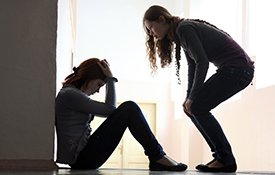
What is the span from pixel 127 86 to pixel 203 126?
6.24 metres

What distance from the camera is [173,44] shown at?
2660 millimetres

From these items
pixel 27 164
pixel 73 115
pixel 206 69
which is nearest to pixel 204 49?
pixel 206 69

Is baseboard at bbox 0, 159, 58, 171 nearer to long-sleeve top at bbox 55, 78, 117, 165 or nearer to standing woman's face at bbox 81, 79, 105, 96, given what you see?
long-sleeve top at bbox 55, 78, 117, 165

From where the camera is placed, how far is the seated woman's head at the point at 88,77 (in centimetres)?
256

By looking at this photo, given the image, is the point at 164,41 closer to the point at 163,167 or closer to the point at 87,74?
the point at 87,74

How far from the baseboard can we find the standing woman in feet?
2.52

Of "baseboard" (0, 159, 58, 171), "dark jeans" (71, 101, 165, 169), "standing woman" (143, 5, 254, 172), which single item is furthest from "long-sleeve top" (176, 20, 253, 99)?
"baseboard" (0, 159, 58, 171)

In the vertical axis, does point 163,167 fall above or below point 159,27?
below

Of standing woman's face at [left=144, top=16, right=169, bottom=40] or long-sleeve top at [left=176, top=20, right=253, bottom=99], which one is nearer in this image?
long-sleeve top at [left=176, top=20, right=253, bottom=99]

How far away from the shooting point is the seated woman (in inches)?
95.3

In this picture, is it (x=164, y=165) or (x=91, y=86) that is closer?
(x=164, y=165)

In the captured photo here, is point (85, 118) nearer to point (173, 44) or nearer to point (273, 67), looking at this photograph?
point (173, 44)

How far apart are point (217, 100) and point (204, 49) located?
10.8 inches

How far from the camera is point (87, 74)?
2.57 meters
